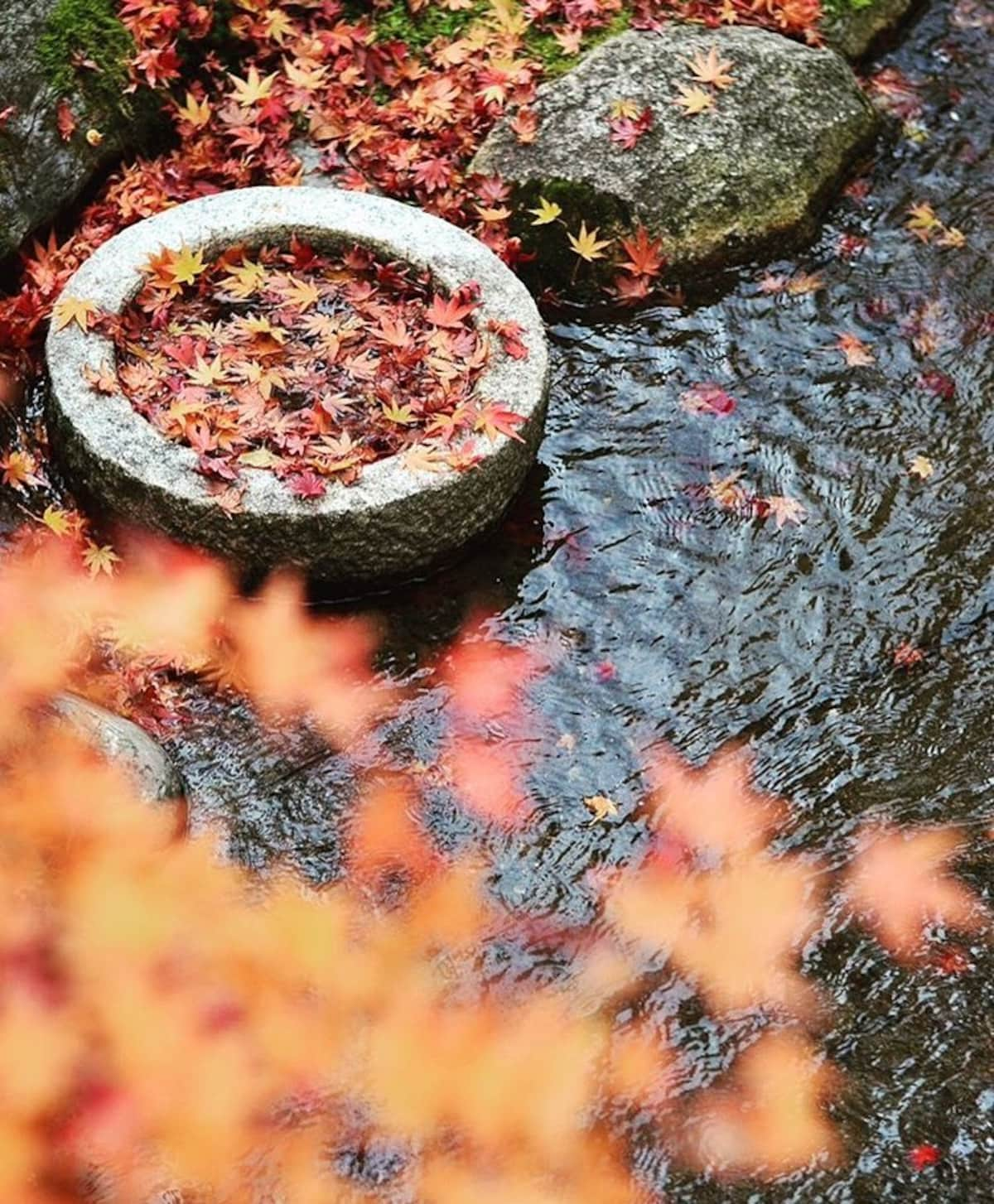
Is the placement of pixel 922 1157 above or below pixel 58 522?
below

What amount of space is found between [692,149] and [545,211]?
780 millimetres

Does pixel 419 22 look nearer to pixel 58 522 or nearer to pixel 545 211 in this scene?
pixel 545 211

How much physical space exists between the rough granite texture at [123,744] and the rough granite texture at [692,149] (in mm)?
2846

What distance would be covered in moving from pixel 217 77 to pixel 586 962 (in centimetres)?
421

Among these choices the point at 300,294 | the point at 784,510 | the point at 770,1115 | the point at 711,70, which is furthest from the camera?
the point at 711,70

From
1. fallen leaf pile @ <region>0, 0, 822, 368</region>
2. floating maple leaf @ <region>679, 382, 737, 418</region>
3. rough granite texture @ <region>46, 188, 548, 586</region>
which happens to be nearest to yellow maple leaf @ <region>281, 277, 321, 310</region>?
rough granite texture @ <region>46, 188, 548, 586</region>

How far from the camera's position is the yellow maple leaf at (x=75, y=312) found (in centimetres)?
439

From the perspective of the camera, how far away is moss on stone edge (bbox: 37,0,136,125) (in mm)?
4910

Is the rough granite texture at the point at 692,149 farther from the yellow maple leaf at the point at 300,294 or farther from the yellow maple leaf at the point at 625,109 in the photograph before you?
the yellow maple leaf at the point at 300,294

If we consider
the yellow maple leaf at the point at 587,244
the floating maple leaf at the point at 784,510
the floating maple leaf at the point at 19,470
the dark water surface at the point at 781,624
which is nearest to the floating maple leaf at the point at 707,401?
the dark water surface at the point at 781,624

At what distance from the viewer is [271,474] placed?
4160 millimetres

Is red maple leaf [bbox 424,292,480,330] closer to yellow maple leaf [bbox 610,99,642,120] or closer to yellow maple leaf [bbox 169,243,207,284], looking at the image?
yellow maple leaf [bbox 169,243,207,284]

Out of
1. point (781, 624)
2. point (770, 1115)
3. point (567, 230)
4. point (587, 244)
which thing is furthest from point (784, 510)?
point (770, 1115)

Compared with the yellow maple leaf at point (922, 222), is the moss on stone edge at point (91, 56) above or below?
above
